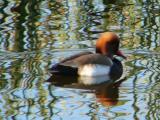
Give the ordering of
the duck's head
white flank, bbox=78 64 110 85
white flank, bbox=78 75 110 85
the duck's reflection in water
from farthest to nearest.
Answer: the duck's head → white flank, bbox=78 64 110 85 → white flank, bbox=78 75 110 85 → the duck's reflection in water

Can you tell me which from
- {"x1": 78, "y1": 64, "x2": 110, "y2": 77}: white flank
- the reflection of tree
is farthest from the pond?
{"x1": 78, "y1": 64, "x2": 110, "y2": 77}: white flank

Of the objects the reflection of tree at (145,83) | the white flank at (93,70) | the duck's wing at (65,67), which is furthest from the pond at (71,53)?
the white flank at (93,70)

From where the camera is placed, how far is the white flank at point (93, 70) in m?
8.86

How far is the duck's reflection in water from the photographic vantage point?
7.94m

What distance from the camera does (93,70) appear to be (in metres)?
8.92

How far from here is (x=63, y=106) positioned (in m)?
7.60

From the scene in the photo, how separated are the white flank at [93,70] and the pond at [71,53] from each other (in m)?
0.24

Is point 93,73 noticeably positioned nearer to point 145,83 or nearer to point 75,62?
point 75,62

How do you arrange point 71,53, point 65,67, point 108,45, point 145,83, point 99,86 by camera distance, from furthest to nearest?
1. point 71,53
2. point 108,45
3. point 65,67
4. point 99,86
5. point 145,83

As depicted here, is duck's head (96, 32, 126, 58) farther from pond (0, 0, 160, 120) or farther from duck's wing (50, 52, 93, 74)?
duck's wing (50, 52, 93, 74)

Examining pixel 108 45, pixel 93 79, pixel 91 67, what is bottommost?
pixel 93 79

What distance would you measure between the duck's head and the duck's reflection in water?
535 mm

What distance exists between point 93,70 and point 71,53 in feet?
2.47

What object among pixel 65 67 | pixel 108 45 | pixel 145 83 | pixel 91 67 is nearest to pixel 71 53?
pixel 108 45
